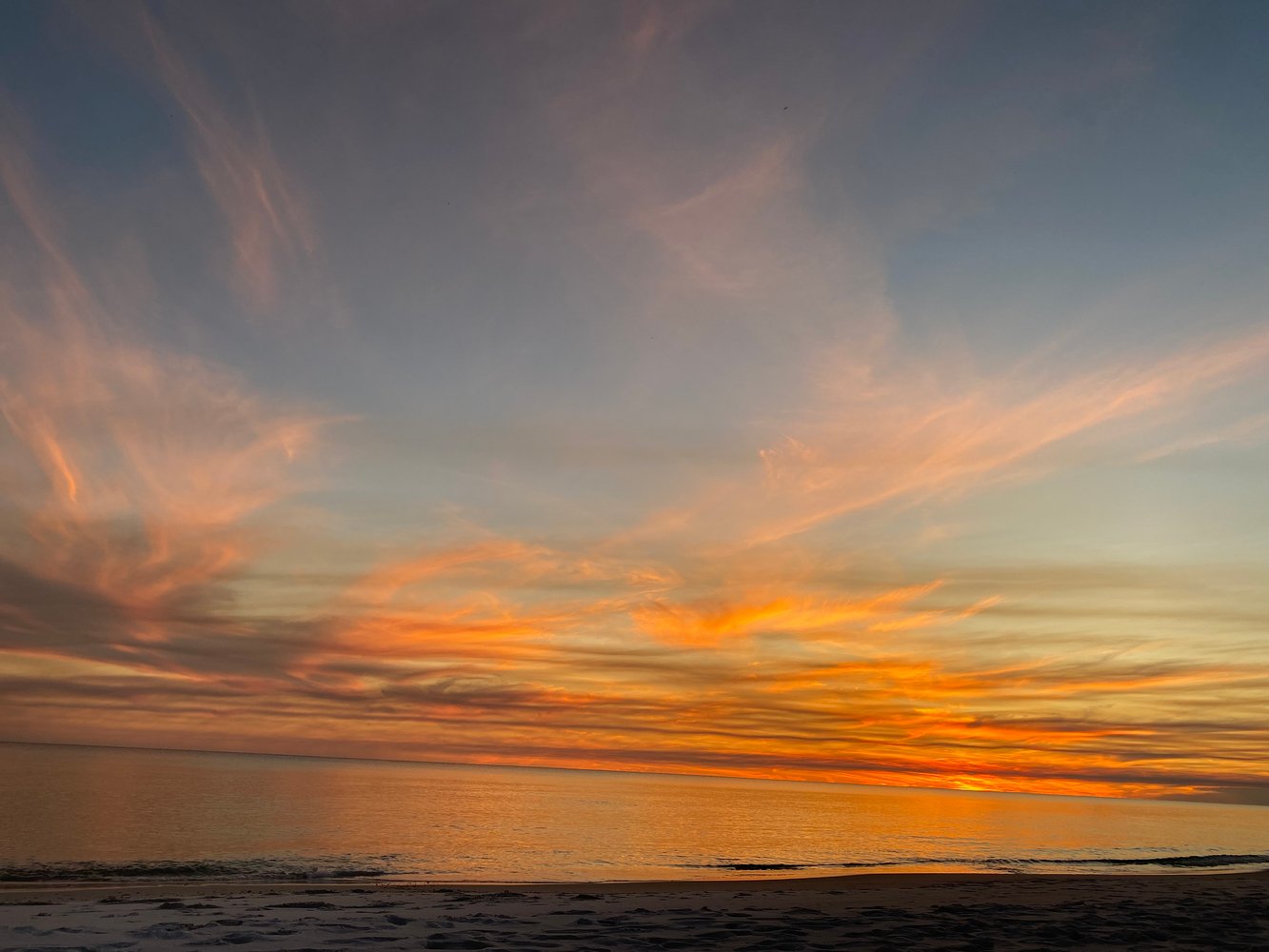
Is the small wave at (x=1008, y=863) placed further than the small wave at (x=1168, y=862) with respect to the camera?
No

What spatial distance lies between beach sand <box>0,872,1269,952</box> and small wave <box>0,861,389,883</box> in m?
6.98

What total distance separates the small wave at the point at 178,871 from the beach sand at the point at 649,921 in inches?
275

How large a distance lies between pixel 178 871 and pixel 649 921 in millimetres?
24585

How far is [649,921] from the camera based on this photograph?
648 inches

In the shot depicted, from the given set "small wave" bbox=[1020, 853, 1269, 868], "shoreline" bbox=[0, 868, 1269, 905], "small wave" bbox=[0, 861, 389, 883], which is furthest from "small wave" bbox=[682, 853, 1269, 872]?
"small wave" bbox=[0, 861, 389, 883]

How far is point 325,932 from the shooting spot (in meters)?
14.6

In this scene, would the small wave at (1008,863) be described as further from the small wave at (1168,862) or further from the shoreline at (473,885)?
the shoreline at (473,885)

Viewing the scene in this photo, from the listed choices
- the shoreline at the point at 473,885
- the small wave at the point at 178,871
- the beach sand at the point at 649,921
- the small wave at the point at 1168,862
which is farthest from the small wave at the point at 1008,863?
the beach sand at the point at 649,921

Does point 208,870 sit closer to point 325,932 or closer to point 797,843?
point 325,932

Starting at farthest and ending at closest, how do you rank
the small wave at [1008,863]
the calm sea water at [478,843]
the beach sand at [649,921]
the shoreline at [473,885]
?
the small wave at [1008,863] → the calm sea water at [478,843] → the shoreline at [473,885] → the beach sand at [649,921]

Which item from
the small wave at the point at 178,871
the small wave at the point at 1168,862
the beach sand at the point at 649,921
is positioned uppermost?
the small wave at the point at 1168,862

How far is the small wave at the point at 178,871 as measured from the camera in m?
29.9

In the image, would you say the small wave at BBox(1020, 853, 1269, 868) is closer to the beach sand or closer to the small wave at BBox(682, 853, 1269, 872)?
the small wave at BBox(682, 853, 1269, 872)

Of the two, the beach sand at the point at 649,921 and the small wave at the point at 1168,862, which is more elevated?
the small wave at the point at 1168,862
